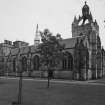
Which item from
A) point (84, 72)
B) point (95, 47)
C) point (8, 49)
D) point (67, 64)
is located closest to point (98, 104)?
point (84, 72)

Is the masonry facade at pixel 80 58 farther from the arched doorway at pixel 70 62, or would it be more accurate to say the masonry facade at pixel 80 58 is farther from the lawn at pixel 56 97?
the lawn at pixel 56 97

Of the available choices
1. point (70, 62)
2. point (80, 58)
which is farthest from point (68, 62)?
point (80, 58)

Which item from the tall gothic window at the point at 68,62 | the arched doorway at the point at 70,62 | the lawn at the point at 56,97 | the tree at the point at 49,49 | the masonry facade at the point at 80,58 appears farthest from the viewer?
the tall gothic window at the point at 68,62

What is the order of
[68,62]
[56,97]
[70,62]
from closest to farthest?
[56,97]
[70,62]
[68,62]

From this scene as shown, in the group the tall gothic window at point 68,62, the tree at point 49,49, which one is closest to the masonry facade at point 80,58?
the tall gothic window at point 68,62

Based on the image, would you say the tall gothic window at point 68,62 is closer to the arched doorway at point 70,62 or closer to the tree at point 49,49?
the arched doorway at point 70,62

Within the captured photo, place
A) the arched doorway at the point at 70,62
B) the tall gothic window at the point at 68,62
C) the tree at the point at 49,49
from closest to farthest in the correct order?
the tree at the point at 49,49 → the arched doorway at the point at 70,62 → the tall gothic window at the point at 68,62

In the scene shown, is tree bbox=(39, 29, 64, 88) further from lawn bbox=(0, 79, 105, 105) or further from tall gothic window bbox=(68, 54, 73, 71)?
tall gothic window bbox=(68, 54, 73, 71)

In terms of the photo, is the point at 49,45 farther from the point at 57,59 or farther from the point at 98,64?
the point at 98,64

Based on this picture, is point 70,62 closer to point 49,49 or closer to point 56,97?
point 49,49

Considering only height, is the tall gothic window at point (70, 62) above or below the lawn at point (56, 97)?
above

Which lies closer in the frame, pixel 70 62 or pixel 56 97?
pixel 56 97

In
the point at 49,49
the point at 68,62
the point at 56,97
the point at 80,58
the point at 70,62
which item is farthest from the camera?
the point at 68,62

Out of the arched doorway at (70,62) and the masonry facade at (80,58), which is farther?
the arched doorway at (70,62)
